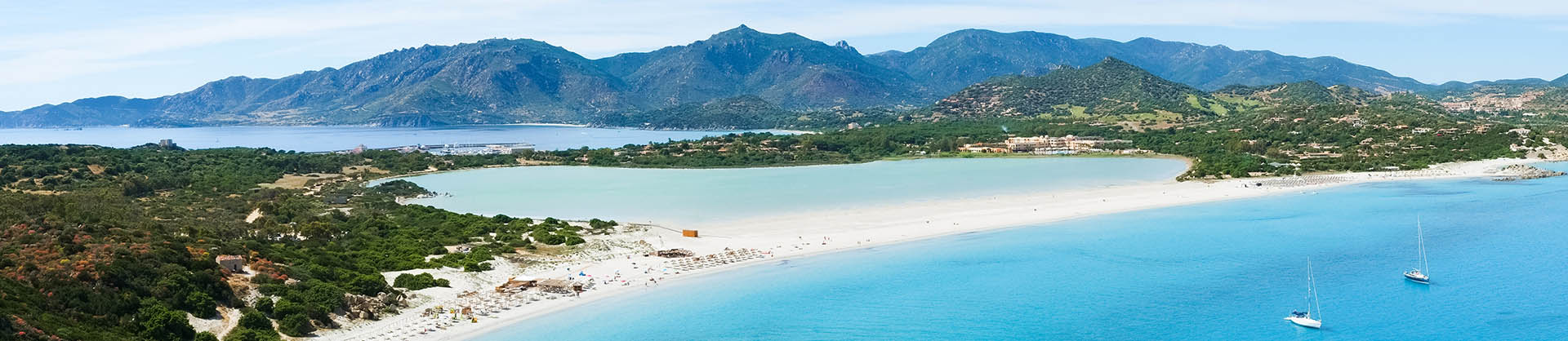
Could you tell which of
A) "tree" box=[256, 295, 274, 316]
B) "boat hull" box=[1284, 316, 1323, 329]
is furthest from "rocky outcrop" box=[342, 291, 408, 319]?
"boat hull" box=[1284, 316, 1323, 329]

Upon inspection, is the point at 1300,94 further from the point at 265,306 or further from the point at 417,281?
the point at 265,306

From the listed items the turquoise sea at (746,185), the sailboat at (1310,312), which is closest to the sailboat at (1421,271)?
the sailboat at (1310,312)

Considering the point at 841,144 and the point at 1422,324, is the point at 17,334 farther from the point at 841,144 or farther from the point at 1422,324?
the point at 841,144

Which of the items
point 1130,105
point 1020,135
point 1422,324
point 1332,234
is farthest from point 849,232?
point 1130,105

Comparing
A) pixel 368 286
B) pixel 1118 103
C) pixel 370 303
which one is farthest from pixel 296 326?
pixel 1118 103

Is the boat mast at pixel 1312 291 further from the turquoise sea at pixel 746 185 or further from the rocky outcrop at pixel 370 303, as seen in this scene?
the turquoise sea at pixel 746 185

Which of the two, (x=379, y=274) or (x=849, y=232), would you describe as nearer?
(x=379, y=274)

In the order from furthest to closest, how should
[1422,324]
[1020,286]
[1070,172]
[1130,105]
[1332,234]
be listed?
[1130,105] → [1070,172] → [1332,234] → [1020,286] → [1422,324]
